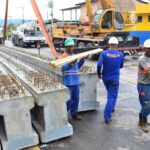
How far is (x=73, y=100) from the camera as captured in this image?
19.1 ft

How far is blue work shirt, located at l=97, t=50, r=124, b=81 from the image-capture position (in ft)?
18.6

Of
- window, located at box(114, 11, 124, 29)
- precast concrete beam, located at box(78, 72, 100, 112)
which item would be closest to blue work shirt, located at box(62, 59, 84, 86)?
precast concrete beam, located at box(78, 72, 100, 112)

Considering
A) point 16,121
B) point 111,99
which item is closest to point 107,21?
point 111,99

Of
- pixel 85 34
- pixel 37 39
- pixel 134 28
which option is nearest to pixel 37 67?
pixel 85 34

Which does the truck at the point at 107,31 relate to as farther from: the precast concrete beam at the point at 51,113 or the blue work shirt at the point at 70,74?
the precast concrete beam at the point at 51,113

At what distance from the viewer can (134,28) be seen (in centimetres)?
2078

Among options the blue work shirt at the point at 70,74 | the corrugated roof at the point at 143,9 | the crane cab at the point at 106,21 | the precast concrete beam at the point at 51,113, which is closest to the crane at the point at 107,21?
the crane cab at the point at 106,21

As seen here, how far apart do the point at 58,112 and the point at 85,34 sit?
1532 cm

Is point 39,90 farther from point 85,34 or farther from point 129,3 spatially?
point 129,3

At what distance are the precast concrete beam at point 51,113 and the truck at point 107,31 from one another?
12.1 metres

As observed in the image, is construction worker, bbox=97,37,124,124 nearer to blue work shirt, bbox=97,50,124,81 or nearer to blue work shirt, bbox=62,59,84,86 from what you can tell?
blue work shirt, bbox=97,50,124,81

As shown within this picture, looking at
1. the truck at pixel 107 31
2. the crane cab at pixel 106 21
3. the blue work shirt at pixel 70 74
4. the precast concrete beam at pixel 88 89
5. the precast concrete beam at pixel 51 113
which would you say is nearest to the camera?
the precast concrete beam at pixel 51 113

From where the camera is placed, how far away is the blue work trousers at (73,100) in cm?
571

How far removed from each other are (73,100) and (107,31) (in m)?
13.6
